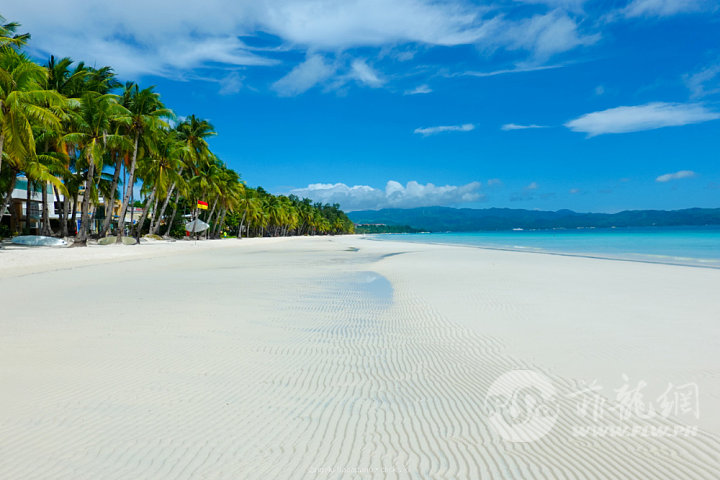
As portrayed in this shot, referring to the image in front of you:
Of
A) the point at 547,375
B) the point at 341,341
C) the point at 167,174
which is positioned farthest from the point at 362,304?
the point at 167,174

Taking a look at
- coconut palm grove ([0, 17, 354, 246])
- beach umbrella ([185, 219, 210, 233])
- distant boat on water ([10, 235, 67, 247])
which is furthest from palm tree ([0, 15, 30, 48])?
beach umbrella ([185, 219, 210, 233])

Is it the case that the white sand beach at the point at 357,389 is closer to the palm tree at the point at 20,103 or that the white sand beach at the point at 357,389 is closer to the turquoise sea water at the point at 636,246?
the palm tree at the point at 20,103

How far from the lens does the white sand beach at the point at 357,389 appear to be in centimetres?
246

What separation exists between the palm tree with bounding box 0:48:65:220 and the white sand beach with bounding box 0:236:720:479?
1371 cm

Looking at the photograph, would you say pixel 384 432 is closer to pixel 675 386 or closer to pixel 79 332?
pixel 675 386

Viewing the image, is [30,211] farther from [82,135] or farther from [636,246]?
[636,246]

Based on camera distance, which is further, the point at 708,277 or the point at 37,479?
the point at 708,277

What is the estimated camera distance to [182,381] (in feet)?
12.2

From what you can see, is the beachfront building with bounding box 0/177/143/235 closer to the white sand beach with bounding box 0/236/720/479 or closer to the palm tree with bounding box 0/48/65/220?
the palm tree with bounding box 0/48/65/220

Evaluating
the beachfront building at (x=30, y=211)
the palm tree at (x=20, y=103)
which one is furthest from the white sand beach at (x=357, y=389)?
the beachfront building at (x=30, y=211)

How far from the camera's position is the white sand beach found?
2.46 m

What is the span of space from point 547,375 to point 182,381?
326cm

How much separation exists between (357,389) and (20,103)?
20758 millimetres

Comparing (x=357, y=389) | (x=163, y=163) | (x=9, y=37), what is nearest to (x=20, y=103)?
(x=9, y=37)
